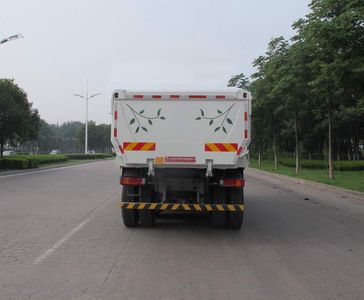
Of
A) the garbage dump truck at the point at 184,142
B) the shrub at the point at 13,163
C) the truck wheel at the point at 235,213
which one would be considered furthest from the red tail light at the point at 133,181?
the shrub at the point at 13,163

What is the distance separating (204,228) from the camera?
10.2 meters

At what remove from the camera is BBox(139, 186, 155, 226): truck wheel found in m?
9.66

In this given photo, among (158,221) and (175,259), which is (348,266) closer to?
(175,259)

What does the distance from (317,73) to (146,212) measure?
39.0 ft

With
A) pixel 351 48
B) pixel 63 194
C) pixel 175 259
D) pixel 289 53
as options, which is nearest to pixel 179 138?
pixel 175 259

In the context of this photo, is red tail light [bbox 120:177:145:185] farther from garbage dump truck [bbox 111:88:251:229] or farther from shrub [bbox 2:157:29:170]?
shrub [bbox 2:157:29:170]

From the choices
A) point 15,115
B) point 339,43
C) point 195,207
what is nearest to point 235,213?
point 195,207

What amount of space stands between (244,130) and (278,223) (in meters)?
2.96

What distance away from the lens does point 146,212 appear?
10.1 m

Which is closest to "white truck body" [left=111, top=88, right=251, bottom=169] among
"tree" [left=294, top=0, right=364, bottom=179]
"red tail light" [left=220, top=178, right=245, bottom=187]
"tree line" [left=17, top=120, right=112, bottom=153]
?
"red tail light" [left=220, top=178, right=245, bottom=187]

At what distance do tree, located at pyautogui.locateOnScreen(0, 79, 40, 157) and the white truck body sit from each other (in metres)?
27.6

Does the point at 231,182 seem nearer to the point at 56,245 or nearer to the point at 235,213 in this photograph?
the point at 235,213

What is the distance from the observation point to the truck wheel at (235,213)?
30.9 feet

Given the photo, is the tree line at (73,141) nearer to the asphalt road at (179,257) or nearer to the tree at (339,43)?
the tree at (339,43)
